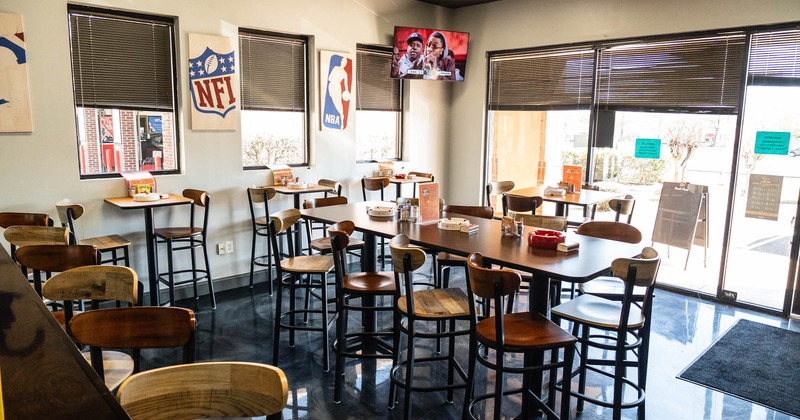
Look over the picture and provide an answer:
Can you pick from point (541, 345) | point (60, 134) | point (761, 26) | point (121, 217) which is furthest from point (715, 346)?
point (60, 134)

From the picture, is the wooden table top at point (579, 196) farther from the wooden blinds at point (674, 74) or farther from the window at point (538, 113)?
the wooden blinds at point (674, 74)

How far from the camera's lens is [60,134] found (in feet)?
14.2

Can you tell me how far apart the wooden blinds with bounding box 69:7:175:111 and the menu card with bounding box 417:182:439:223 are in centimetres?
261

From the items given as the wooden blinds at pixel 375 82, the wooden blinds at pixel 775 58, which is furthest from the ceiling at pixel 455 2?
the wooden blinds at pixel 775 58

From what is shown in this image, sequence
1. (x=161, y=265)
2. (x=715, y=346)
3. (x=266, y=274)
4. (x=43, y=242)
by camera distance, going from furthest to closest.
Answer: (x=266, y=274) → (x=161, y=265) → (x=715, y=346) → (x=43, y=242)

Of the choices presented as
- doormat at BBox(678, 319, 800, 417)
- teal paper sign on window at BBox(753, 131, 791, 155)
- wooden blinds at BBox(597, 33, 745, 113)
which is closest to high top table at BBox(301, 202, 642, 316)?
doormat at BBox(678, 319, 800, 417)

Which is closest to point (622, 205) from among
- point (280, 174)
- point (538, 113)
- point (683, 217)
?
point (683, 217)

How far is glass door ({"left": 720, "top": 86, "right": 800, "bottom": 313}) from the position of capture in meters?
4.64

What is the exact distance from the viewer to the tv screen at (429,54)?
20.6 ft

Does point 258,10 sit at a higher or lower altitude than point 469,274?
higher

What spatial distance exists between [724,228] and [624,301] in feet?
10.3

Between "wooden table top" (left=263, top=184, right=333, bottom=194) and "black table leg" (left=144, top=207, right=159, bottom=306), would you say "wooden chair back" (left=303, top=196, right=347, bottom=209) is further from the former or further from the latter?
"black table leg" (left=144, top=207, right=159, bottom=306)

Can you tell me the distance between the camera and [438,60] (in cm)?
659

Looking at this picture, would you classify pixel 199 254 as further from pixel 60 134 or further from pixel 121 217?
pixel 60 134
